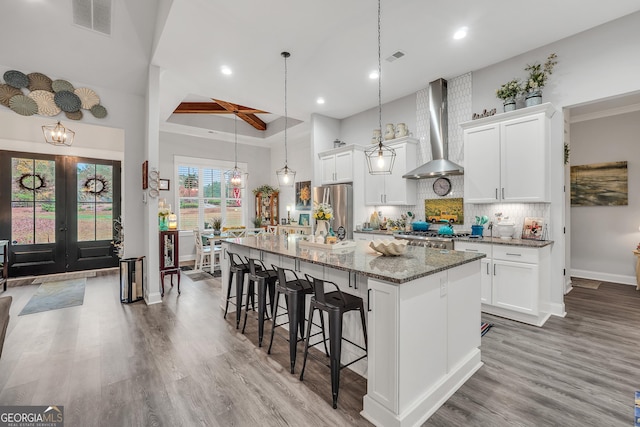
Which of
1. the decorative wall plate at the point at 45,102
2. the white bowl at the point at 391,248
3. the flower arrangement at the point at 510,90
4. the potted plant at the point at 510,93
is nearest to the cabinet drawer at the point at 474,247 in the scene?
the white bowl at the point at 391,248

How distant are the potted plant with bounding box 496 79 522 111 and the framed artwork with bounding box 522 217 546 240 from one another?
4.92 feet

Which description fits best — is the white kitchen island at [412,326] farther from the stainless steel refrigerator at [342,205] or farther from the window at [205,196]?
the window at [205,196]

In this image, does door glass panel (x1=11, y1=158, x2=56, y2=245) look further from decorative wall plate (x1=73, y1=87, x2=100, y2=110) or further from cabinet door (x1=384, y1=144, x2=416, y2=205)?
cabinet door (x1=384, y1=144, x2=416, y2=205)

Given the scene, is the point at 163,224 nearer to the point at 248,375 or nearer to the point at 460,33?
the point at 248,375

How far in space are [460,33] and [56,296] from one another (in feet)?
22.6

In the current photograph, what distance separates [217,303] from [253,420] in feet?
8.45

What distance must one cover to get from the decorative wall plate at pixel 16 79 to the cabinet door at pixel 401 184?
5538 millimetres

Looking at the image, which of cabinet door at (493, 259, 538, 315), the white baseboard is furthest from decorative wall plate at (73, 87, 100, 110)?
the white baseboard

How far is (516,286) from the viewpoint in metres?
3.40

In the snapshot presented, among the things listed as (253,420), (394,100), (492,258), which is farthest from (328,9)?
(253,420)

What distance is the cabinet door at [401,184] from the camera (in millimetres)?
5008

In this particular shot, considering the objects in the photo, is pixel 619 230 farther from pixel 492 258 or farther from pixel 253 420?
pixel 253 420

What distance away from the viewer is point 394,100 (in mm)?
5473

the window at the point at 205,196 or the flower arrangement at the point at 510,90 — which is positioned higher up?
the flower arrangement at the point at 510,90
